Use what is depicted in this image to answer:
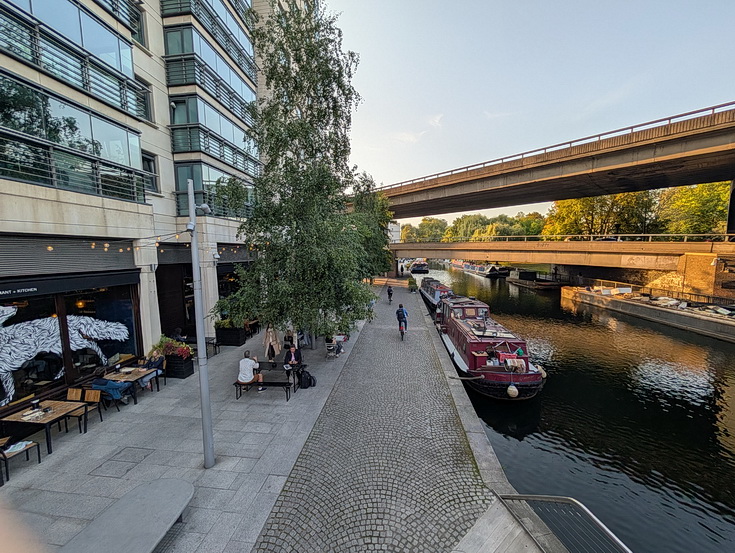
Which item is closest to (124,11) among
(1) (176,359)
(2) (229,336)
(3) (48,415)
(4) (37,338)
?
(4) (37,338)

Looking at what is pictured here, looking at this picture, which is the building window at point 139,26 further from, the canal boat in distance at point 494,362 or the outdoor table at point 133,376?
the canal boat in distance at point 494,362

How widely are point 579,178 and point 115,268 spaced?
103 ft

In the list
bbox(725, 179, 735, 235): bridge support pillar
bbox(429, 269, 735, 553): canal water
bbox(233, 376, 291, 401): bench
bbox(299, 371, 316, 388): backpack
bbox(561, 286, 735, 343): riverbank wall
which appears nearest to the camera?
bbox(429, 269, 735, 553): canal water

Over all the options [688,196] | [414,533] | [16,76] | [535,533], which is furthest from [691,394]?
[688,196]

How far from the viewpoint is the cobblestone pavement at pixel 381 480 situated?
5012 mm

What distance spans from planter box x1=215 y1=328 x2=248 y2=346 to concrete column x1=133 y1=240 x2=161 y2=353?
3.37m

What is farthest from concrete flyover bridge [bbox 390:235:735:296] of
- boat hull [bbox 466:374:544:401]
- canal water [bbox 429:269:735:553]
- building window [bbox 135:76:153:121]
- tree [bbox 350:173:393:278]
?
building window [bbox 135:76:153:121]

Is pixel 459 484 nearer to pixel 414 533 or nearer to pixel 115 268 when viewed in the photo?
pixel 414 533

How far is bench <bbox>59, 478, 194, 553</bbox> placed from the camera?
13.7 ft

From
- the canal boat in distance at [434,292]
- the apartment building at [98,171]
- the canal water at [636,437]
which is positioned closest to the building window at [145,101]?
the apartment building at [98,171]

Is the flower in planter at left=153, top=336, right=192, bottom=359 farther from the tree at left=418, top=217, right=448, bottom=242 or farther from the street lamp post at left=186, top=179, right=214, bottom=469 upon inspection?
the tree at left=418, top=217, right=448, bottom=242

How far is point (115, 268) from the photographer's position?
10.7m

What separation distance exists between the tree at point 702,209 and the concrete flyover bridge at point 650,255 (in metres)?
7.72

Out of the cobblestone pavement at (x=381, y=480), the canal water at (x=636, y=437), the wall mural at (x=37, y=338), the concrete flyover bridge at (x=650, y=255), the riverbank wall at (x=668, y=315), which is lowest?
the canal water at (x=636, y=437)
